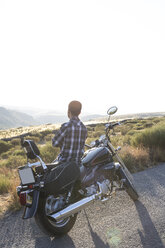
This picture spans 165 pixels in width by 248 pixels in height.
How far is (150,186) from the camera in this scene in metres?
5.13

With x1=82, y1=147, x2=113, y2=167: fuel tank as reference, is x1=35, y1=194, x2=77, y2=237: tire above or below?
below

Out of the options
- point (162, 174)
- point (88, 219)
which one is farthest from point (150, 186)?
point (88, 219)

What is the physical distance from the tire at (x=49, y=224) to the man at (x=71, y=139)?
83 cm

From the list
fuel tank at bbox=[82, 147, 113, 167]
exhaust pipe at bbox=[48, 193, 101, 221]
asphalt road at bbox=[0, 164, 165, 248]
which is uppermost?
fuel tank at bbox=[82, 147, 113, 167]

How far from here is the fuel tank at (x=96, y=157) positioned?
3.60 metres

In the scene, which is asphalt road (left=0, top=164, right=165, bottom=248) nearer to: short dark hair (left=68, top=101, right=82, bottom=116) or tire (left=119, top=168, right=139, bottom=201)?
tire (left=119, top=168, right=139, bottom=201)

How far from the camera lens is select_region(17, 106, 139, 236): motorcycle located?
9.45 feet

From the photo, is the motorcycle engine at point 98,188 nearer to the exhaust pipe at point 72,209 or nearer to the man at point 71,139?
the exhaust pipe at point 72,209

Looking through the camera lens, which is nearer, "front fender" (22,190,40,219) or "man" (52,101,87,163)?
"front fender" (22,190,40,219)

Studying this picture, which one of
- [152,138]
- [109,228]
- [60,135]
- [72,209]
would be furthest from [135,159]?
[72,209]

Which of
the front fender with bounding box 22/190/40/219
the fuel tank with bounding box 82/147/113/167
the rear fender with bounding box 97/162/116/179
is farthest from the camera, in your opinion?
the rear fender with bounding box 97/162/116/179

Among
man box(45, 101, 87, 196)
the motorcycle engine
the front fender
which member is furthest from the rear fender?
the front fender

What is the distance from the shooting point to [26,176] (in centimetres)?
284

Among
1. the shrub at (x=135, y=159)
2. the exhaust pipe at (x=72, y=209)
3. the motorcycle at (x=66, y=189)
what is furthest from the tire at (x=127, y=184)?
the shrub at (x=135, y=159)
